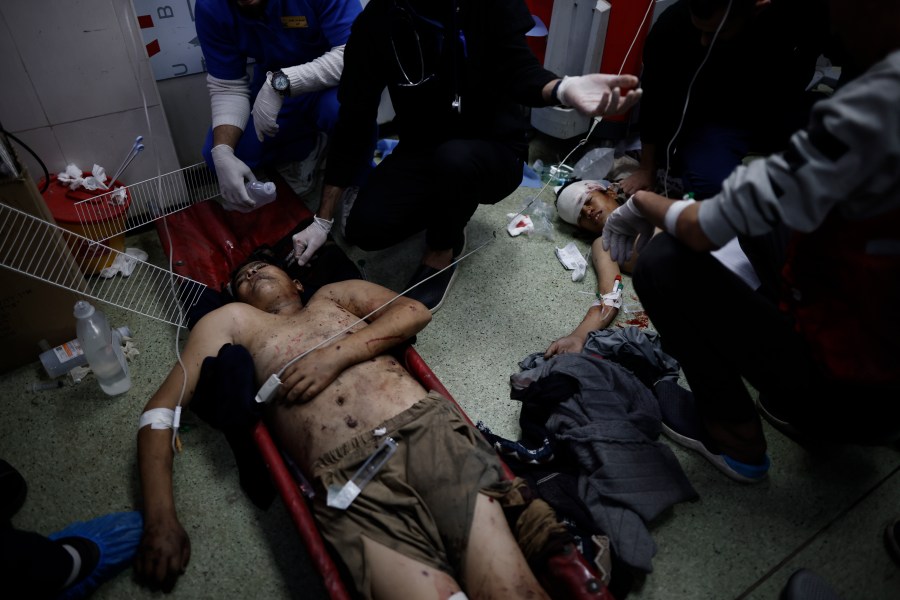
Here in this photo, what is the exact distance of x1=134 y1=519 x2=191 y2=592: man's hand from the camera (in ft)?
4.11

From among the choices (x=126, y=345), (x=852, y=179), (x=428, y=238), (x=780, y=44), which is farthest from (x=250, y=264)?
(x=780, y=44)

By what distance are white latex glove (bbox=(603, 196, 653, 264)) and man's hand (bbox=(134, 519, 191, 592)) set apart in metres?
1.27

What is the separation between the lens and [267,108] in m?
2.00

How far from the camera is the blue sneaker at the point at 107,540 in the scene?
1233 millimetres

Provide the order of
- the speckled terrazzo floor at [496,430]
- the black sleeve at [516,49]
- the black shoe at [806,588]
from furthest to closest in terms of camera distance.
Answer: the black sleeve at [516,49], the speckled terrazzo floor at [496,430], the black shoe at [806,588]

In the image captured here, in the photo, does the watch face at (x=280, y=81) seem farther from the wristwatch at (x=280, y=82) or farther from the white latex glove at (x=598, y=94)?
the white latex glove at (x=598, y=94)

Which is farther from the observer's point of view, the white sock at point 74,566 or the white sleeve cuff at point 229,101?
the white sleeve cuff at point 229,101

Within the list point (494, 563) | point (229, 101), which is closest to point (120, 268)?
point (229, 101)

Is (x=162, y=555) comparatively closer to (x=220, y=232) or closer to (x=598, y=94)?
(x=220, y=232)

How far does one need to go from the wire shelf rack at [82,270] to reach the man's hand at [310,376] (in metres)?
0.60

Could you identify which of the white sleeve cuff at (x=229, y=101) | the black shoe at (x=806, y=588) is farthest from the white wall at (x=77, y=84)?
the black shoe at (x=806, y=588)

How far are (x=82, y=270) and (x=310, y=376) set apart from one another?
126 cm

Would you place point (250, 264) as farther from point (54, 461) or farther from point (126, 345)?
point (54, 461)

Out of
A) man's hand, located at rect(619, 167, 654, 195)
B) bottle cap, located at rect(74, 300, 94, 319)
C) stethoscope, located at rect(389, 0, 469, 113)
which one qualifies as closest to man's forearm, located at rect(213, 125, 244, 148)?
stethoscope, located at rect(389, 0, 469, 113)
